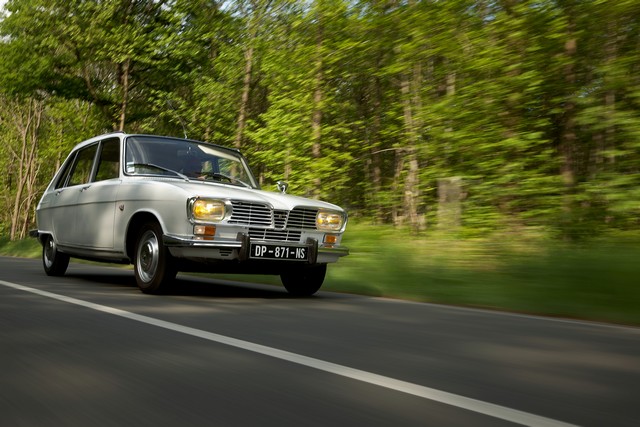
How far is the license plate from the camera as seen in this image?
23.6ft

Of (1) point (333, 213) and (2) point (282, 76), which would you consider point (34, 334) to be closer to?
(1) point (333, 213)

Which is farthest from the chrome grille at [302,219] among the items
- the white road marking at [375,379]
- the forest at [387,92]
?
the forest at [387,92]

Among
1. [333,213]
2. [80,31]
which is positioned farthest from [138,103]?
[333,213]

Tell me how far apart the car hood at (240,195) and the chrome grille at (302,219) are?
71 millimetres

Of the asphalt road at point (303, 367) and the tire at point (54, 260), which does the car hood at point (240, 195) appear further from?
the tire at point (54, 260)

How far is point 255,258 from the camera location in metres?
7.17

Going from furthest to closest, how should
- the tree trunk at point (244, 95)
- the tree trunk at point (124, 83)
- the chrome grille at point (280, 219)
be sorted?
the tree trunk at point (124, 83) < the tree trunk at point (244, 95) < the chrome grille at point (280, 219)

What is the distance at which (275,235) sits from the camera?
7465 mm

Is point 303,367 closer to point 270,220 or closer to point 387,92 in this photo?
point 270,220

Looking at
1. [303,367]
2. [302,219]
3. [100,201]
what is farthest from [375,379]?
[100,201]

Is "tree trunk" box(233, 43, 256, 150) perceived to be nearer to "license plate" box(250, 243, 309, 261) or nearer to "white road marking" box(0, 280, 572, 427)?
"license plate" box(250, 243, 309, 261)

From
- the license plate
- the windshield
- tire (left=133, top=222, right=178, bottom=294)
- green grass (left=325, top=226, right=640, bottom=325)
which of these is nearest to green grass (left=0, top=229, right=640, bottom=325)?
green grass (left=325, top=226, right=640, bottom=325)

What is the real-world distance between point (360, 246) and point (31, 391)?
7724 mm

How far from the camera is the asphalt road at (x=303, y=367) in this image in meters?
2.83
